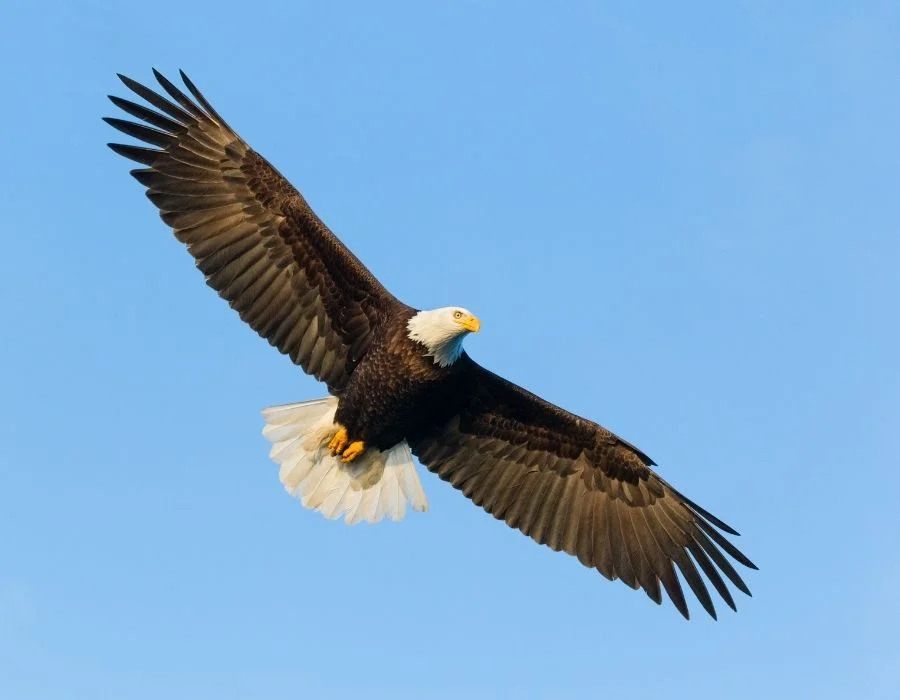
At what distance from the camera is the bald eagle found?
12.7m

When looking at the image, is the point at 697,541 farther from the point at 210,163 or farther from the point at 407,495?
the point at 210,163

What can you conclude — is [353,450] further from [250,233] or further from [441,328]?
[250,233]

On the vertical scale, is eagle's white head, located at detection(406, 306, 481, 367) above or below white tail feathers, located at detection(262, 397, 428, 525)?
above

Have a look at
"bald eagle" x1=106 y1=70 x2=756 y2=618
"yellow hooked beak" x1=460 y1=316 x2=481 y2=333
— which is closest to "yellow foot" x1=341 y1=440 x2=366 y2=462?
"bald eagle" x1=106 y1=70 x2=756 y2=618

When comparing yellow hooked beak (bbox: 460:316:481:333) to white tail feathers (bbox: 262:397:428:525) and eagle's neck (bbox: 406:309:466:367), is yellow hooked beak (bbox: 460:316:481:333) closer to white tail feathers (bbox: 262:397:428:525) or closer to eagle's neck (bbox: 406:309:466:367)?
eagle's neck (bbox: 406:309:466:367)

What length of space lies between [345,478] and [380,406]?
4.00ft

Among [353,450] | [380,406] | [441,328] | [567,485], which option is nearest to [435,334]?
[441,328]

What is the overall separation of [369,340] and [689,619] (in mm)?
3588

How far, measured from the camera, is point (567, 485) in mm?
13453

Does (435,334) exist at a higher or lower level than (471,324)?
lower

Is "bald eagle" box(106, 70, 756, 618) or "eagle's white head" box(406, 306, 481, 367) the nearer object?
"eagle's white head" box(406, 306, 481, 367)

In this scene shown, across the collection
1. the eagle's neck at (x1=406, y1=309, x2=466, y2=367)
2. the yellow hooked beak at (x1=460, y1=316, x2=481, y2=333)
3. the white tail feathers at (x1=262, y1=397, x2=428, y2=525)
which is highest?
the yellow hooked beak at (x1=460, y1=316, x2=481, y2=333)

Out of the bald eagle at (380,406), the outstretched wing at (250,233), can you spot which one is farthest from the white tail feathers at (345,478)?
the outstretched wing at (250,233)

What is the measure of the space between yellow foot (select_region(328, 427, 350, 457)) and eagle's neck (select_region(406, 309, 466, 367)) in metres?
1.22
